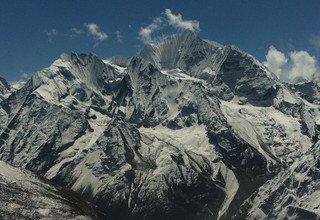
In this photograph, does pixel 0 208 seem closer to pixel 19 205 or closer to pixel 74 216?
pixel 19 205

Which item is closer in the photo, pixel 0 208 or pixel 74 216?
pixel 0 208

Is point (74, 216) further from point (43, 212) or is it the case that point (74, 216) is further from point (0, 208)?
point (0, 208)

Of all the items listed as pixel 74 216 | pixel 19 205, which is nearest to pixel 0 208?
pixel 19 205

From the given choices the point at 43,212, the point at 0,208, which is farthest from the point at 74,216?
the point at 0,208
